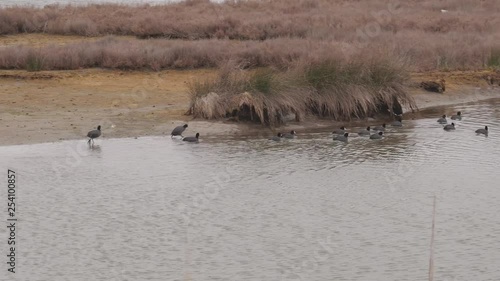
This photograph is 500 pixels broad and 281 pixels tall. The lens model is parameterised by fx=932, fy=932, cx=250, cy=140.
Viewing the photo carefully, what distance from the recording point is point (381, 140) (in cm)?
2044

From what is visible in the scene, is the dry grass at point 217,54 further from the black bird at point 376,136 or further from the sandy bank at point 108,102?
the black bird at point 376,136

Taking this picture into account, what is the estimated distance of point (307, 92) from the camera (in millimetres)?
22016

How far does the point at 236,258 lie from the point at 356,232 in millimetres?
2200

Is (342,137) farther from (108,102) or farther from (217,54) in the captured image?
(217,54)

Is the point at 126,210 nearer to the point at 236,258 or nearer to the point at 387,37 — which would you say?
the point at 236,258

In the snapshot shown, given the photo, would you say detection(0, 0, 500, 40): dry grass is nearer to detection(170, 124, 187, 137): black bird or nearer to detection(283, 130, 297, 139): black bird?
detection(283, 130, 297, 139): black bird

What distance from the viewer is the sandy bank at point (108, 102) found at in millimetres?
20109

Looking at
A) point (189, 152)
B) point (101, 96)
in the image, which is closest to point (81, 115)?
point (101, 96)

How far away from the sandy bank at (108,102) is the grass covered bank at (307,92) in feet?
1.20

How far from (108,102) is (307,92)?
15.8ft

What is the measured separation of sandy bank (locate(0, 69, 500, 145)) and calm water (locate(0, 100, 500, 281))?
808 millimetres

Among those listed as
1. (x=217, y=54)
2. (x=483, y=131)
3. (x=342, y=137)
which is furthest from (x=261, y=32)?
(x=342, y=137)

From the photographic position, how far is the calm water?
1232cm

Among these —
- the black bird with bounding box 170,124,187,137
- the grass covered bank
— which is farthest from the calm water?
the grass covered bank
